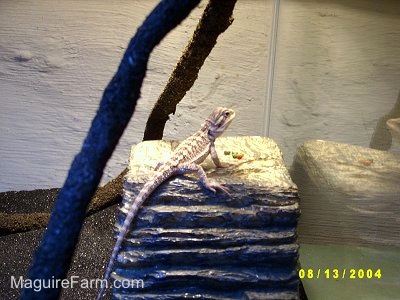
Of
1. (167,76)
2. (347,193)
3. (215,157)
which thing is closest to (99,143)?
(215,157)

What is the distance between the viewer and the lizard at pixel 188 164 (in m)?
1.49

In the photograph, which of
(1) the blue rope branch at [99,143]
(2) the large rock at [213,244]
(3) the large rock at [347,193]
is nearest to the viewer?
(1) the blue rope branch at [99,143]

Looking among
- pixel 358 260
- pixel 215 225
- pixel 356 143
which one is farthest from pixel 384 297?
pixel 215 225

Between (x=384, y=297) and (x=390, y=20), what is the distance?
90cm

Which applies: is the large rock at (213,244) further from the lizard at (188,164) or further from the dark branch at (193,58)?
the dark branch at (193,58)

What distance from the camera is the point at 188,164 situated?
1.61 m

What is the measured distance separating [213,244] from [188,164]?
0.90 feet

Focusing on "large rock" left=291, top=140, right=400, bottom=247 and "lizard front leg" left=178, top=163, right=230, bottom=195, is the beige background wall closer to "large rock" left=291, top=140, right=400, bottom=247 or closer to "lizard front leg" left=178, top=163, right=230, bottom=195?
"large rock" left=291, top=140, right=400, bottom=247

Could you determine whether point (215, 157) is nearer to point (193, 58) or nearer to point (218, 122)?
point (218, 122)

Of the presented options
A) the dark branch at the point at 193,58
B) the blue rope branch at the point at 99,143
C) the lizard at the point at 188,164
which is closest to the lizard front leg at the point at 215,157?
the lizard at the point at 188,164

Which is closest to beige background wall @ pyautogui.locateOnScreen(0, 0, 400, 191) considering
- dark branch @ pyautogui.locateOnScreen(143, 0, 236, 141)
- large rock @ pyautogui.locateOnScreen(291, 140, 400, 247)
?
large rock @ pyautogui.locateOnScreen(291, 140, 400, 247)

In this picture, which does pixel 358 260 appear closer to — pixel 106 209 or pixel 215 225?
pixel 215 225

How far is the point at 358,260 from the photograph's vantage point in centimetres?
180
